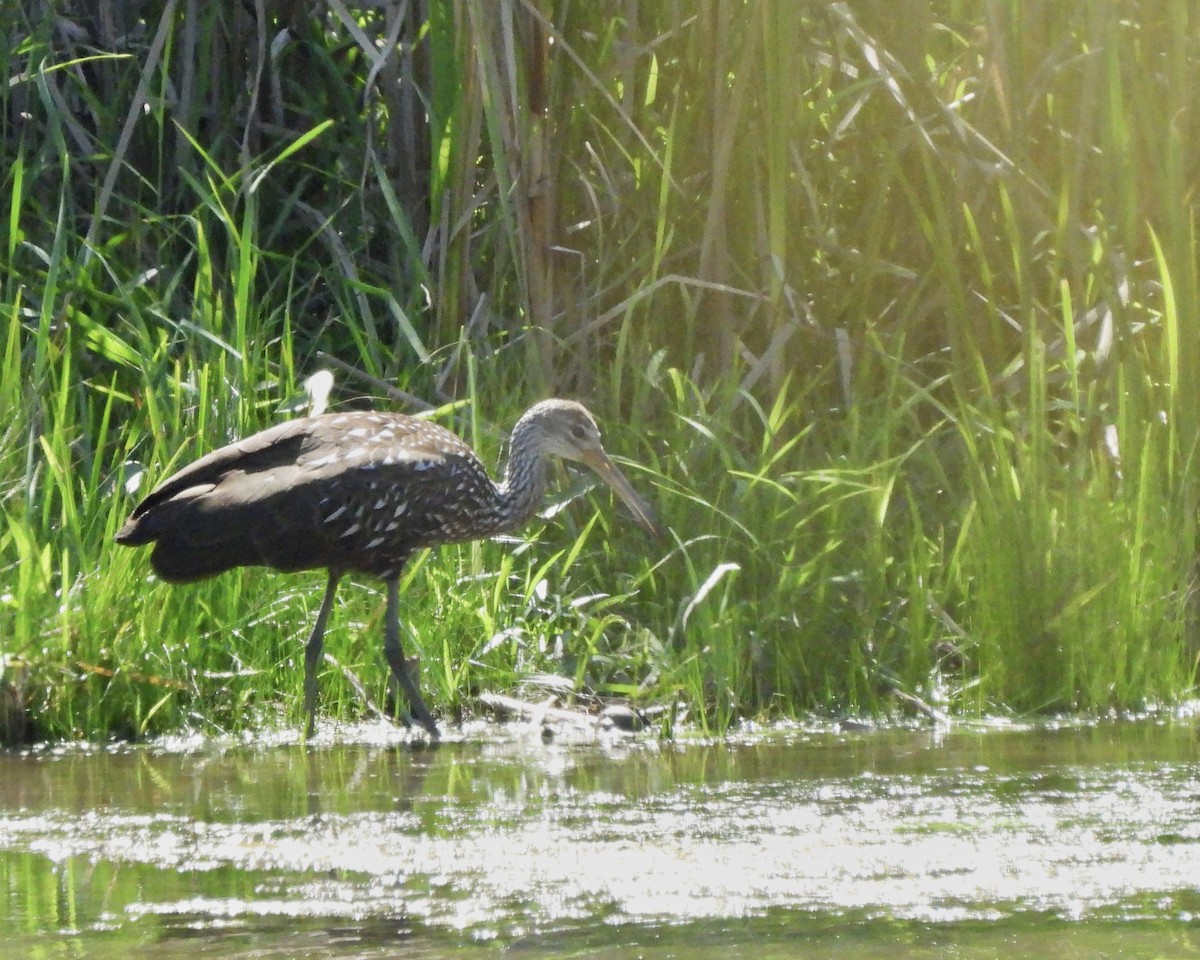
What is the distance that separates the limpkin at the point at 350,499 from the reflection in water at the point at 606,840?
1.87 ft

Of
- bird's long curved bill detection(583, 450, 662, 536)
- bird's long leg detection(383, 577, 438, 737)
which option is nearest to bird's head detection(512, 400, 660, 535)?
bird's long curved bill detection(583, 450, 662, 536)

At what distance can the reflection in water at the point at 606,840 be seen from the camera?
11.7 feet

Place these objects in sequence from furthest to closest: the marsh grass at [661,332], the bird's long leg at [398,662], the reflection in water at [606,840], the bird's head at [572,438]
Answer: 1. the bird's head at [572,438]
2. the marsh grass at [661,332]
3. the bird's long leg at [398,662]
4. the reflection in water at [606,840]

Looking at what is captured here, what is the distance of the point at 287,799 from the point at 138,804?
0.34 meters

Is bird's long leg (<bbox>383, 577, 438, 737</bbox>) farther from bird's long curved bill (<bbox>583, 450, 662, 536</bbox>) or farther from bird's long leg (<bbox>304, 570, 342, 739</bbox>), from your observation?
bird's long curved bill (<bbox>583, 450, 662, 536</bbox>)

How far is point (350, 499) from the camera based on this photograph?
632 cm

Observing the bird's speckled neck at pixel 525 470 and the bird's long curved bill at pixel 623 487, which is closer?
the bird's long curved bill at pixel 623 487

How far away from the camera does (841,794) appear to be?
4797 mm

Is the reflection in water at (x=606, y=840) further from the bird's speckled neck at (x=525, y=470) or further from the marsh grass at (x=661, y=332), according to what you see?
the bird's speckled neck at (x=525, y=470)

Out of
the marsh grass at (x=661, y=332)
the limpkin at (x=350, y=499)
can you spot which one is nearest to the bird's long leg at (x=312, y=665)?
the limpkin at (x=350, y=499)

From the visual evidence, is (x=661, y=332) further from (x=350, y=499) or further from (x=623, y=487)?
(x=350, y=499)

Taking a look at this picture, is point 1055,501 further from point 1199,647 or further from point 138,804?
point 138,804

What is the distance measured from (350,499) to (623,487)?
37.2 inches

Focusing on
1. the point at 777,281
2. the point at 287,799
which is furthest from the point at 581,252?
the point at 287,799
